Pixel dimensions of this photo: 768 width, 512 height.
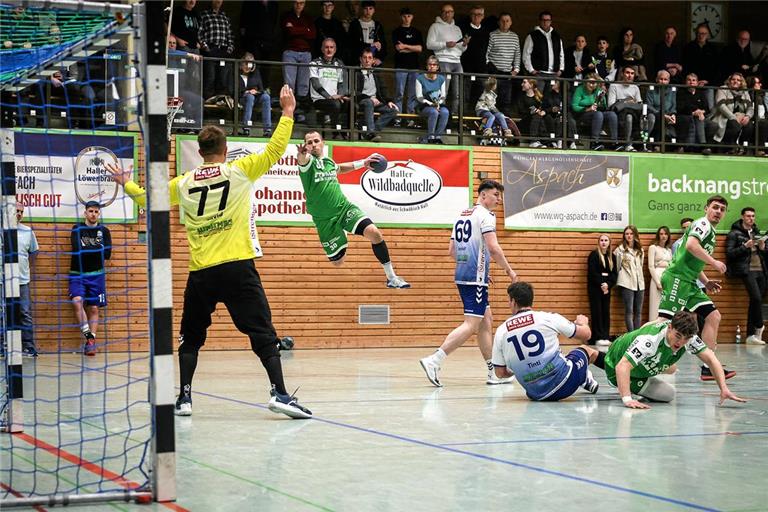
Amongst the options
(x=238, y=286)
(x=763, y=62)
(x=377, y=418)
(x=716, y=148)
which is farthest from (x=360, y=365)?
(x=763, y=62)

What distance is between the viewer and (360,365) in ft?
48.1

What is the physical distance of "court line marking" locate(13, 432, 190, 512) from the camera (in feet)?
17.9

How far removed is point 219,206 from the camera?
7777 millimetres

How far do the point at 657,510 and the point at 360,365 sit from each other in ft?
32.1

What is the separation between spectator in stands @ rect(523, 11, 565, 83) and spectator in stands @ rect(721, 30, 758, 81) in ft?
14.5

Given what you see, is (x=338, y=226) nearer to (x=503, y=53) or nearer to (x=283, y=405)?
(x=283, y=405)

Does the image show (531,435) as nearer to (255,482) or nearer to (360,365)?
(255,482)

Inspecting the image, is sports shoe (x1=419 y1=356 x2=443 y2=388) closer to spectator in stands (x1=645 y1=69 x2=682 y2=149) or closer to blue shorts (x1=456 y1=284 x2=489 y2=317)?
blue shorts (x1=456 y1=284 x2=489 y2=317)

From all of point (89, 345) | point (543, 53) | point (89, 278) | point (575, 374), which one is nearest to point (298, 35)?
point (543, 53)

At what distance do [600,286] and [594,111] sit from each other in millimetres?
3468

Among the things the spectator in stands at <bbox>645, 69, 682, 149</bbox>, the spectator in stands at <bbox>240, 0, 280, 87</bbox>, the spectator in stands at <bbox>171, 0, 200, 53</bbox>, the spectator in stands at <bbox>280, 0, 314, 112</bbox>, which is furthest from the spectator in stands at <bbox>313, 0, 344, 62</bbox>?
the spectator in stands at <bbox>645, 69, 682, 149</bbox>

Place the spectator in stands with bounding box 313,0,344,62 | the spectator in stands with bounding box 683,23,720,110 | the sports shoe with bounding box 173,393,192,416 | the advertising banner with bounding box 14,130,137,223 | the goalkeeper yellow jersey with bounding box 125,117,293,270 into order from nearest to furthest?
the goalkeeper yellow jersey with bounding box 125,117,293,270, the sports shoe with bounding box 173,393,192,416, the advertising banner with bounding box 14,130,137,223, the spectator in stands with bounding box 313,0,344,62, the spectator in stands with bounding box 683,23,720,110

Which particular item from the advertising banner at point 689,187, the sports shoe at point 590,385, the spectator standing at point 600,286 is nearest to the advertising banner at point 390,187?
the spectator standing at point 600,286

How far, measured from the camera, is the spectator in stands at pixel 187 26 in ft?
58.6
